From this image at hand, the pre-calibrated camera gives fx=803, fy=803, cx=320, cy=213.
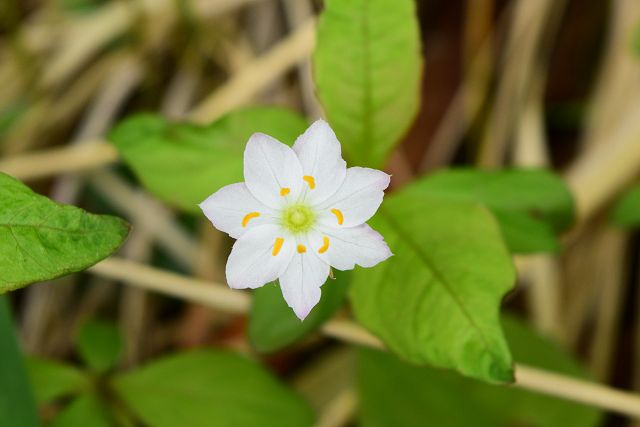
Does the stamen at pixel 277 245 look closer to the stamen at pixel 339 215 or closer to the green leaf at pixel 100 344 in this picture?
the stamen at pixel 339 215

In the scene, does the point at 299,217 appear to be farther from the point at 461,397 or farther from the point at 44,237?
the point at 461,397

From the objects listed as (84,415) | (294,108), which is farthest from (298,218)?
(294,108)

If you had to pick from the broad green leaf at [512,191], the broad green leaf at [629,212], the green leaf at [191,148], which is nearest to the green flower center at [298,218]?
the green leaf at [191,148]

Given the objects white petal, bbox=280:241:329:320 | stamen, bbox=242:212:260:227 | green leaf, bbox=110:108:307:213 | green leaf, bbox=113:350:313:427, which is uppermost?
stamen, bbox=242:212:260:227

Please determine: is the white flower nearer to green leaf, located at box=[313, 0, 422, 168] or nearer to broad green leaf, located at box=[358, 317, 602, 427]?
green leaf, located at box=[313, 0, 422, 168]

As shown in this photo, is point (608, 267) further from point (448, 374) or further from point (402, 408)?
point (402, 408)

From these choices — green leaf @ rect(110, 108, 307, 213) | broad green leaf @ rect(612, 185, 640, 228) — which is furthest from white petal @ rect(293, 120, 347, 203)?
broad green leaf @ rect(612, 185, 640, 228)
